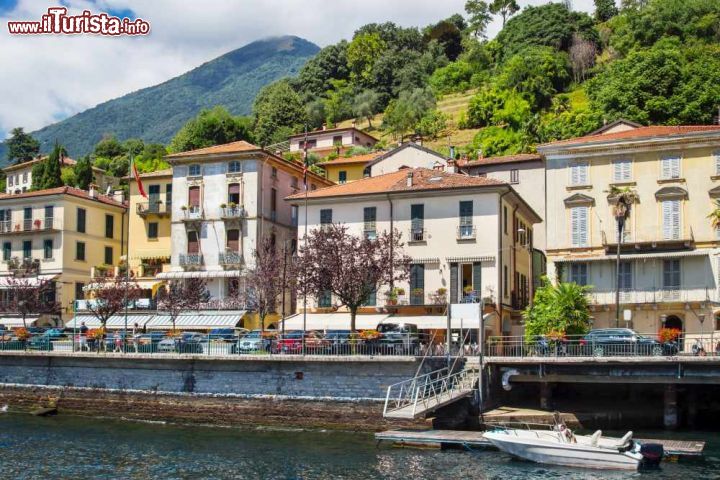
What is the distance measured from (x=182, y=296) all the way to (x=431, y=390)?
24.9 meters

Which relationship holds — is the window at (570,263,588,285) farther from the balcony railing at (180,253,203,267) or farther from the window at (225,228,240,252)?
the balcony railing at (180,253,203,267)

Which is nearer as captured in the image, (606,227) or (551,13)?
(606,227)

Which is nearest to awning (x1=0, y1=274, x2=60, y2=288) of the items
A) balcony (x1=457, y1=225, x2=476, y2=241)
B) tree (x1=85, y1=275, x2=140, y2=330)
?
tree (x1=85, y1=275, x2=140, y2=330)

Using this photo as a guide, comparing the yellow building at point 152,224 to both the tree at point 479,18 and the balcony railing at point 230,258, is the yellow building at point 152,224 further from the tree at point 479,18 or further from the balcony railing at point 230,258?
the tree at point 479,18

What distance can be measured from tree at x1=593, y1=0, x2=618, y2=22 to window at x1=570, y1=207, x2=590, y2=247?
340 feet

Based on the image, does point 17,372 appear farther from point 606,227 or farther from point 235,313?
point 606,227

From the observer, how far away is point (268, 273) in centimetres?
5872

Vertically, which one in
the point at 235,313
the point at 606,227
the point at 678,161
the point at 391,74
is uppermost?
the point at 391,74

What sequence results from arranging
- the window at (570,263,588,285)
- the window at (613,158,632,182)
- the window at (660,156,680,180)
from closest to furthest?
1. the window at (660,156,680,180)
2. the window at (570,263,588,285)
3. the window at (613,158,632,182)

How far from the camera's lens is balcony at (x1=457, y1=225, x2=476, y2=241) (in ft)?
182

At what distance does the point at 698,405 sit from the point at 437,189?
64.4 feet

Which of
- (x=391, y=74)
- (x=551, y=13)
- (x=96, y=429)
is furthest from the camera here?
(x=391, y=74)

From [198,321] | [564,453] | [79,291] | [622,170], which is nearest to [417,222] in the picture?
[622,170]

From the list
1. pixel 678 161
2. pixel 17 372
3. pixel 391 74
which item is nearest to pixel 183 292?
pixel 17 372
